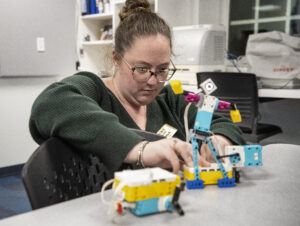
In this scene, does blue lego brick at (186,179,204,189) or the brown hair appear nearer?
blue lego brick at (186,179,204,189)

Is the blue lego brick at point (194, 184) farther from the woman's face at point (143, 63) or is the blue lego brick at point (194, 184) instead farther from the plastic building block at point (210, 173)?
the woman's face at point (143, 63)

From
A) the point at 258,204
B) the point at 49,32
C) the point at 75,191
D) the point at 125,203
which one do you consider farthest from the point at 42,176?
the point at 49,32

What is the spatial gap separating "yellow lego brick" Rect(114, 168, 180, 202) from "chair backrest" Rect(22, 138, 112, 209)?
7.3 inches

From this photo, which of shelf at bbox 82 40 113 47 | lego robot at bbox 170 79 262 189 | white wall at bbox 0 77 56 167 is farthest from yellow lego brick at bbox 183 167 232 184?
shelf at bbox 82 40 113 47

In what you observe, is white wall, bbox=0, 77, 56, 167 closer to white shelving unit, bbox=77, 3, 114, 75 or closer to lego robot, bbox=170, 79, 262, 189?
white shelving unit, bbox=77, 3, 114, 75

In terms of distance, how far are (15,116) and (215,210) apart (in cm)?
261

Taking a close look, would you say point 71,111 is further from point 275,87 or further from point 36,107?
point 275,87

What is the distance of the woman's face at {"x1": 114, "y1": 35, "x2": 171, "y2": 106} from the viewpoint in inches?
38.4

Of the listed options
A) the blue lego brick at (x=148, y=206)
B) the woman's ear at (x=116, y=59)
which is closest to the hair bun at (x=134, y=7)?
the woman's ear at (x=116, y=59)

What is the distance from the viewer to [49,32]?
291 cm

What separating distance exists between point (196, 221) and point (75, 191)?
326 millimetres

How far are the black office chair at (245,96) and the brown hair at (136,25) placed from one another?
3.43 ft

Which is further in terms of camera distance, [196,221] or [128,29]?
[128,29]

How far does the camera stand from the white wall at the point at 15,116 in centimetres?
274
